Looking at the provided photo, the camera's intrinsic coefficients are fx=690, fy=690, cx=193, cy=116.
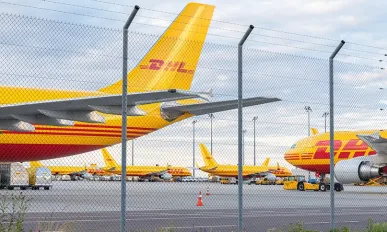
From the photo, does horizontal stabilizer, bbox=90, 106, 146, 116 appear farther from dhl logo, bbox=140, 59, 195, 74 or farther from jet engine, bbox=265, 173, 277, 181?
jet engine, bbox=265, 173, 277, 181

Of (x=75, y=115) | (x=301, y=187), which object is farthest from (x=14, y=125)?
(x=301, y=187)

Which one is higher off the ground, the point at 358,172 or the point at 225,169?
the point at 358,172

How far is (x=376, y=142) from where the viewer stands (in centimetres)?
3519

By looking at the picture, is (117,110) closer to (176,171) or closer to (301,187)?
(301,187)

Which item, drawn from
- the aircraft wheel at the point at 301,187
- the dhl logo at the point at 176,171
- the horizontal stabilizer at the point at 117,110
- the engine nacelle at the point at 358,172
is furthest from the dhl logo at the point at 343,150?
the dhl logo at the point at 176,171

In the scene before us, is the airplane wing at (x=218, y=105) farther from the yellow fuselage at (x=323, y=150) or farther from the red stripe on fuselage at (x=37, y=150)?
the yellow fuselage at (x=323, y=150)

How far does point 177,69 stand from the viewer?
30.6 m

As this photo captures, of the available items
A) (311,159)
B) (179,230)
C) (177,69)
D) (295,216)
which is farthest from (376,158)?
(179,230)

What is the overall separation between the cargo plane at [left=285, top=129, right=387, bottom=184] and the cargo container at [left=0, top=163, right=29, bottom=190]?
1777 centimetres

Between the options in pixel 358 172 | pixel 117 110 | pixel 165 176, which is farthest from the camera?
pixel 165 176

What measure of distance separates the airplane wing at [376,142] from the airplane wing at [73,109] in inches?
778

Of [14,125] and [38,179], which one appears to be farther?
[38,179]

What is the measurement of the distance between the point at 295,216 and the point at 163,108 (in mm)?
5384

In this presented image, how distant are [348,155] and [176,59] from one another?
1650 cm
